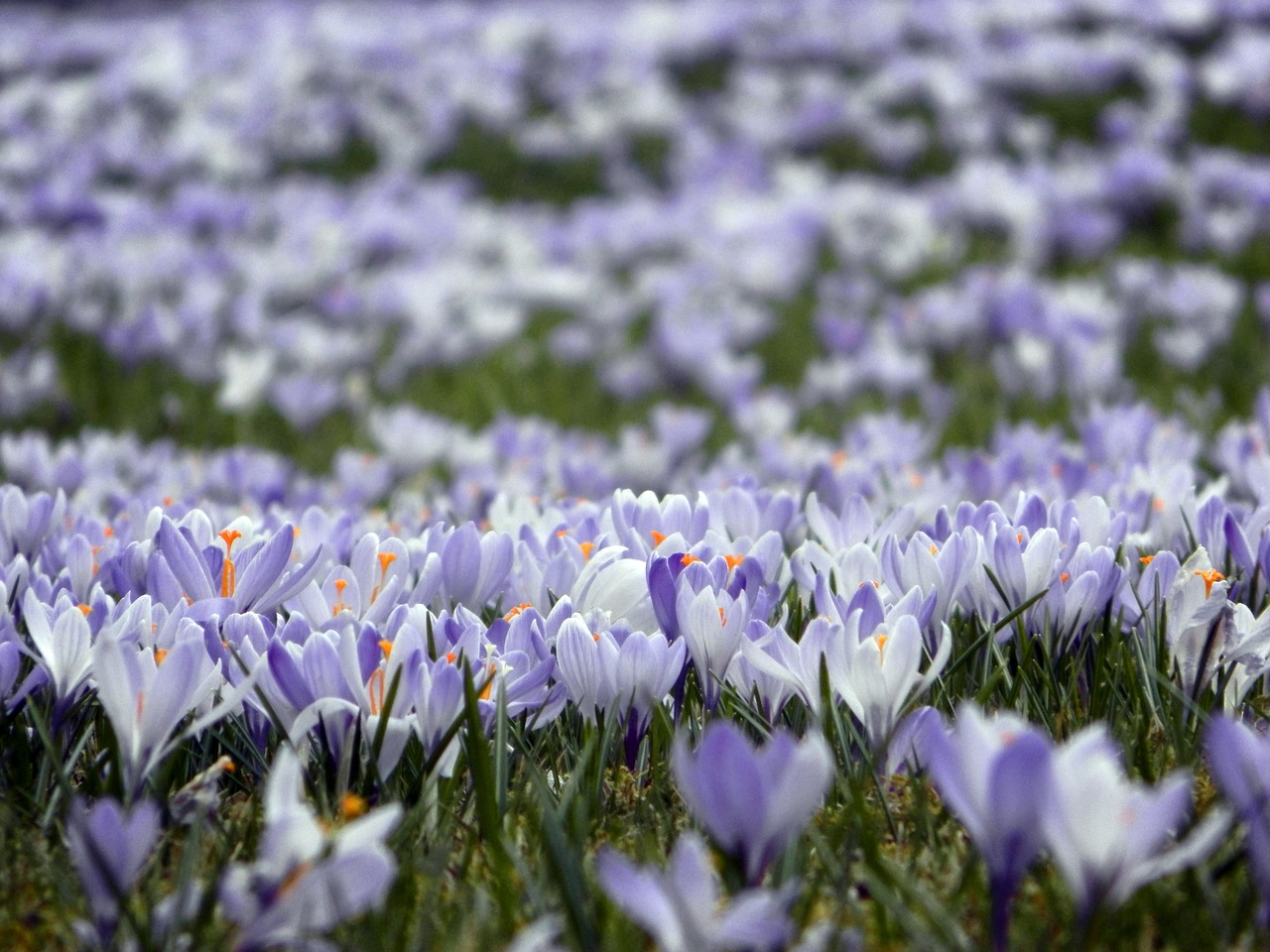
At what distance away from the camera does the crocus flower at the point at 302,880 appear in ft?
4.02

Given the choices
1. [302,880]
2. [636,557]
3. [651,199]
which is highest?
[302,880]

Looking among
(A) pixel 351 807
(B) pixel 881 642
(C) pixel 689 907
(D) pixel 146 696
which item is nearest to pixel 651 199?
(B) pixel 881 642

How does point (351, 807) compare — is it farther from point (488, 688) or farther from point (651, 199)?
point (651, 199)

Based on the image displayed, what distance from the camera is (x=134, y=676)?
1.54 m

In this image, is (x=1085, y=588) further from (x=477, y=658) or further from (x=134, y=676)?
(x=134, y=676)

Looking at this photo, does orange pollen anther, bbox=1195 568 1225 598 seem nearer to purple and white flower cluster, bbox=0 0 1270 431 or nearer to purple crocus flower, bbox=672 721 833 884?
purple crocus flower, bbox=672 721 833 884

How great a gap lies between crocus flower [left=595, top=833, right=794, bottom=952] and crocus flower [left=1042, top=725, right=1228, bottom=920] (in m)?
0.30

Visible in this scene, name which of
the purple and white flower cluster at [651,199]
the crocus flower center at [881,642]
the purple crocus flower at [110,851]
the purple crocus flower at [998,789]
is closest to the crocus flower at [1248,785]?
the purple crocus flower at [998,789]

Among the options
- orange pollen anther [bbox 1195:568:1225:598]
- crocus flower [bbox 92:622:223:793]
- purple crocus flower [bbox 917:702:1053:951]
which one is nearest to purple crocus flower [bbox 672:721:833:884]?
purple crocus flower [bbox 917:702:1053:951]

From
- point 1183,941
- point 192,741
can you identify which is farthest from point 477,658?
point 1183,941

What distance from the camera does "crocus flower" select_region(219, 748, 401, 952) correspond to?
4.02 feet

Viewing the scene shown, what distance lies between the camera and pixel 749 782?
1.26 meters

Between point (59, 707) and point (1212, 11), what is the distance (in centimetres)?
1504

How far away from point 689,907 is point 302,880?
1.32ft
